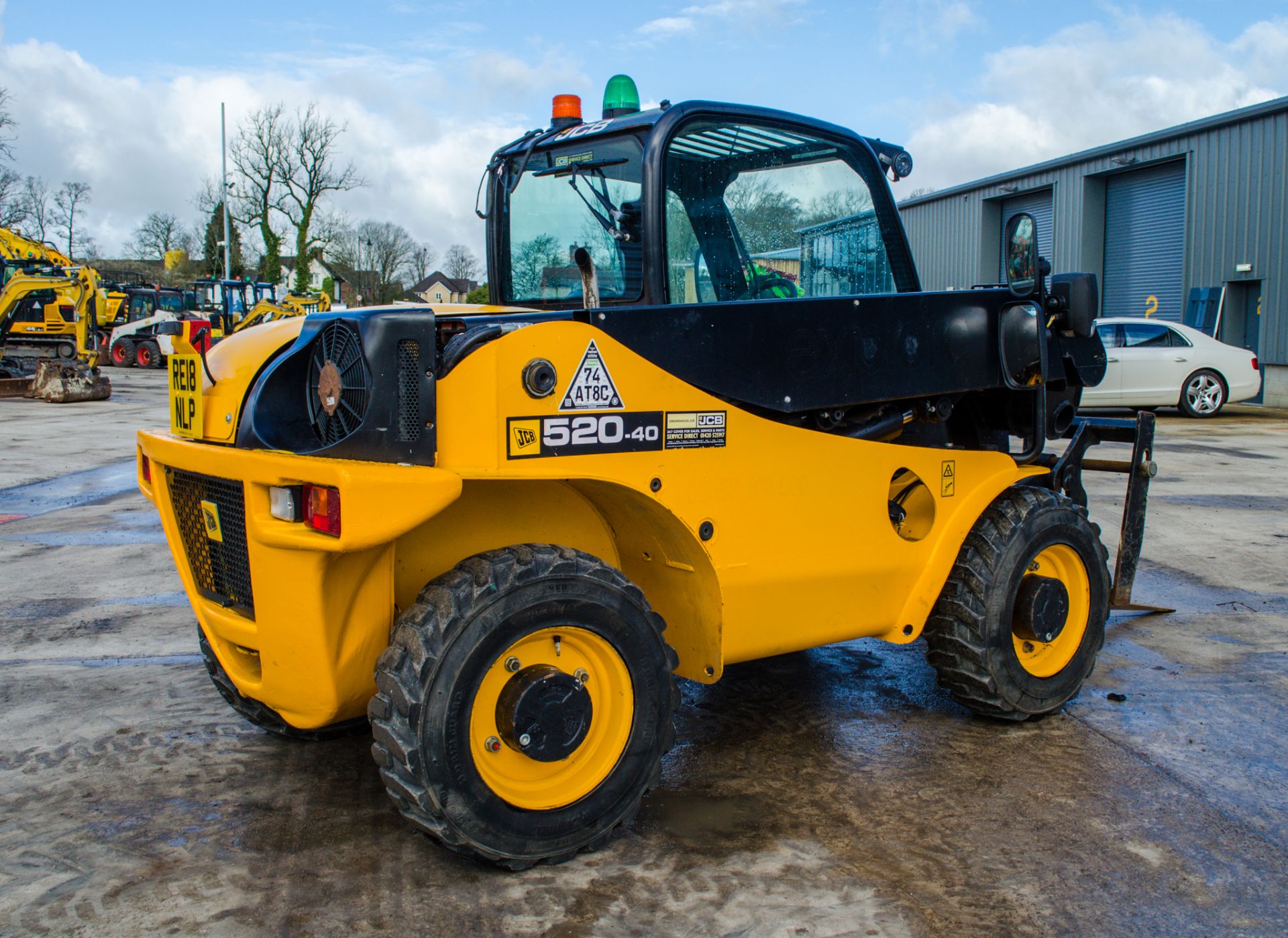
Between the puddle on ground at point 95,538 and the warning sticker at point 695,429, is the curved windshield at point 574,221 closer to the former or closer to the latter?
the warning sticker at point 695,429

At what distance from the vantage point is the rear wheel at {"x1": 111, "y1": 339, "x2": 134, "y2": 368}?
34.2 metres

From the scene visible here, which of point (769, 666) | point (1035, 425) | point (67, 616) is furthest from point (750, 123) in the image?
point (67, 616)

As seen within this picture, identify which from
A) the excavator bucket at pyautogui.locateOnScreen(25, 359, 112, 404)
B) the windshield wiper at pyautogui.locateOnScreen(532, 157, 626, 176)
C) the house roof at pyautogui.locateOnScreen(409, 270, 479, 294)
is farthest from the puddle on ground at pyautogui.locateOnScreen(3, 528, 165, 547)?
the house roof at pyautogui.locateOnScreen(409, 270, 479, 294)

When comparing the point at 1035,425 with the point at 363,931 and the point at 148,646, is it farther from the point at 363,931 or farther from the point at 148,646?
the point at 148,646

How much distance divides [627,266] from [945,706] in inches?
84.5

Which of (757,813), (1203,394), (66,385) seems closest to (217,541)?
(757,813)

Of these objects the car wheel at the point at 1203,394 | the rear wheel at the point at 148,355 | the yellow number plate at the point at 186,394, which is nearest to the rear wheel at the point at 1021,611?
the yellow number plate at the point at 186,394

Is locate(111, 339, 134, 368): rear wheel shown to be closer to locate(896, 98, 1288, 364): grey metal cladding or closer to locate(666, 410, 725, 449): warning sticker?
locate(896, 98, 1288, 364): grey metal cladding

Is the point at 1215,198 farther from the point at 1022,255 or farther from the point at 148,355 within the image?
the point at 148,355

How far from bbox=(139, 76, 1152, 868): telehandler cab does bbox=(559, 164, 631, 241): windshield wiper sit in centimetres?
1

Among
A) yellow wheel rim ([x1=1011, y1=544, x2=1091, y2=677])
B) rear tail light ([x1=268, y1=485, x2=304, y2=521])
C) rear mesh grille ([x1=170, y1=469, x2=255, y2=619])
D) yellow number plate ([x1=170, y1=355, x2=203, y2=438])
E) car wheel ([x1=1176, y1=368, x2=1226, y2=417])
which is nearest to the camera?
rear tail light ([x1=268, y1=485, x2=304, y2=521])

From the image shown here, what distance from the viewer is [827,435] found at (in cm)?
351

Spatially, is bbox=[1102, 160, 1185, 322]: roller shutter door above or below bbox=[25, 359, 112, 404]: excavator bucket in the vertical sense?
above

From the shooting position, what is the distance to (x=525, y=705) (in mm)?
2920
